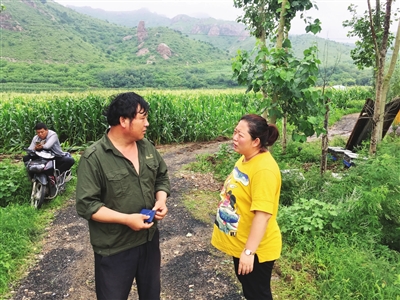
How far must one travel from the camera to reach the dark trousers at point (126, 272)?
1841mm

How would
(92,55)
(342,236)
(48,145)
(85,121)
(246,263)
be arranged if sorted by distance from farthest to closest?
(92,55), (85,121), (48,145), (342,236), (246,263)

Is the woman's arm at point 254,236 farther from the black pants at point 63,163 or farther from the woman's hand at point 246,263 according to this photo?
the black pants at point 63,163

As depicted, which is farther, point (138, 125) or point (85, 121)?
point (85, 121)

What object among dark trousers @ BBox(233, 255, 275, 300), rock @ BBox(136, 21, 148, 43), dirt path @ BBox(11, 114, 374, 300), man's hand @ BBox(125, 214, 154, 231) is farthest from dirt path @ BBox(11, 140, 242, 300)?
rock @ BBox(136, 21, 148, 43)

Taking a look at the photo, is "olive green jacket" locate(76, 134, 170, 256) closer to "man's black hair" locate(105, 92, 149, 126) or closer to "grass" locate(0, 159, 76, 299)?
"man's black hair" locate(105, 92, 149, 126)

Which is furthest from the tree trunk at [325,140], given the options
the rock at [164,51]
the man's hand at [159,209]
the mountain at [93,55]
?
the rock at [164,51]

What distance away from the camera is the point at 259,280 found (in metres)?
2.05

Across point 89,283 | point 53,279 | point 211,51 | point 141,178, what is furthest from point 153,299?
point 211,51

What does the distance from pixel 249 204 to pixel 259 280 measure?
0.58 meters

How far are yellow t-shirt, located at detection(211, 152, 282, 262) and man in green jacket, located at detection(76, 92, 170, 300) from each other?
482 millimetres

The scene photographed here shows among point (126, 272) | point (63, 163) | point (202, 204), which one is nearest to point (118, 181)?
point (126, 272)

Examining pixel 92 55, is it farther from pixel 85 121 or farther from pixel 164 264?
pixel 164 264

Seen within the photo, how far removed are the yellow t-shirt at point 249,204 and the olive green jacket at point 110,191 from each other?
0.56 m

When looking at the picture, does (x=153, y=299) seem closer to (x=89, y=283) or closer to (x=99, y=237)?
(x=99, y=237)
